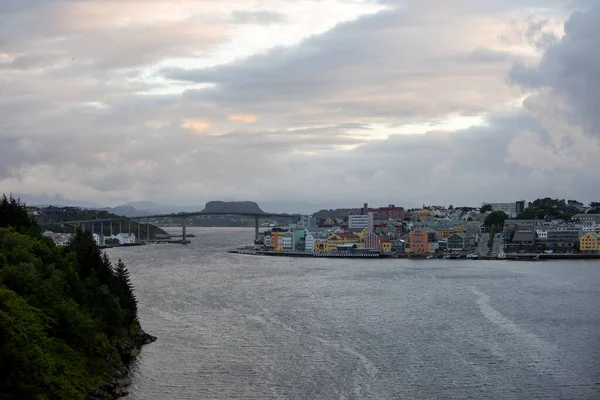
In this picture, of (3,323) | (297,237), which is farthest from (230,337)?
(297,237)

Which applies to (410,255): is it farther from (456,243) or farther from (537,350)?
(537,350)

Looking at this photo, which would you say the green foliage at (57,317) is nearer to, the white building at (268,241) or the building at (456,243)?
the building at (456,243)

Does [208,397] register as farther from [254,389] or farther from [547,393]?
[547,393]

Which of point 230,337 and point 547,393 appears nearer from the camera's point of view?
point 547,393

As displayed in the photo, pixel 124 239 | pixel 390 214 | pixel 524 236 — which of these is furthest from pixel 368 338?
pixel 390 214

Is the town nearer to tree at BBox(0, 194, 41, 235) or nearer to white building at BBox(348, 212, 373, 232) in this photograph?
white building at BBox(348, 212, 373, 232)

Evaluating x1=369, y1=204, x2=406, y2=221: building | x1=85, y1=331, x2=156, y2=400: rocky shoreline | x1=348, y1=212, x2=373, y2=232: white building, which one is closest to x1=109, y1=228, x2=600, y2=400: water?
x1=85, y1=331, x2=156, y2=400: rocky shoreline
